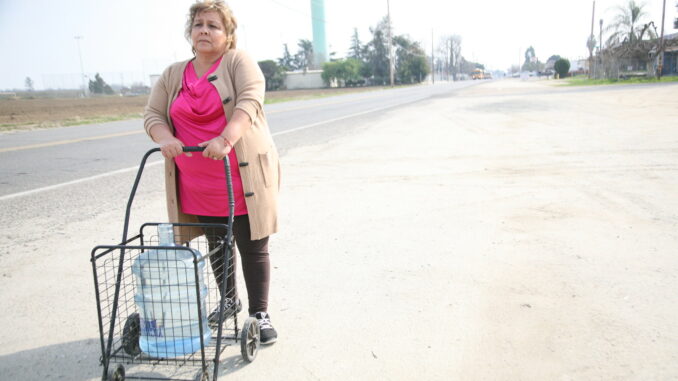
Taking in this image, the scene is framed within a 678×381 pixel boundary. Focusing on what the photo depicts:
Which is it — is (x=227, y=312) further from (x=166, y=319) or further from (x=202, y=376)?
(x=202, y=376)

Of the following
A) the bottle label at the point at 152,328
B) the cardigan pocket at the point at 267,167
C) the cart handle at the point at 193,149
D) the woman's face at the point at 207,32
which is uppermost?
the woman's face at the point at 207,32

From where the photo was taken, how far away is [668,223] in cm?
475

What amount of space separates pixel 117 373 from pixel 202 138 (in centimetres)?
118

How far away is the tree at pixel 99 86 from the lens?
6662 centimetres

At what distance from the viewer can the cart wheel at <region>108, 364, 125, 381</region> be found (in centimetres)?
247

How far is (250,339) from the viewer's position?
107 inches

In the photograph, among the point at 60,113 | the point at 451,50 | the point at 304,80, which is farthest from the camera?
the point at 451,50

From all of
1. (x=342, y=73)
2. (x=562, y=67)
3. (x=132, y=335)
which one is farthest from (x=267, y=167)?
(x=342, y=73)

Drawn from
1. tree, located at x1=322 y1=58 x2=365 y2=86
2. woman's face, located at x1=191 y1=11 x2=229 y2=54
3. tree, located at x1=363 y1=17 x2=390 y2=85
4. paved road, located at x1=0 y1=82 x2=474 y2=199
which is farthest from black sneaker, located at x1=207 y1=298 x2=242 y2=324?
tree, located at x1=363 y1=17 x2=390 y2=85

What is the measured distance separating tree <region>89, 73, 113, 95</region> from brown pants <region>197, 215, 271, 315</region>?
7075 centimetres

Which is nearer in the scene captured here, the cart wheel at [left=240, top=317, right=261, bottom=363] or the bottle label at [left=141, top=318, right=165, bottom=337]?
the bottle label at [left=141, top=318, right=165, bottom=337]

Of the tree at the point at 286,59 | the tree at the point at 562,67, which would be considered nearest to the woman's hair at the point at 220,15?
the tree at the point at 562,67

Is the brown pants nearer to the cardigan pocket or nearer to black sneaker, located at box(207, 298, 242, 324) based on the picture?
black sneaker, located at box(207, 298, 242, 324)

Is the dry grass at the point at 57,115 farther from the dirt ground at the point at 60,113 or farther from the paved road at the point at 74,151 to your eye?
the paved road at the point at 74,151
